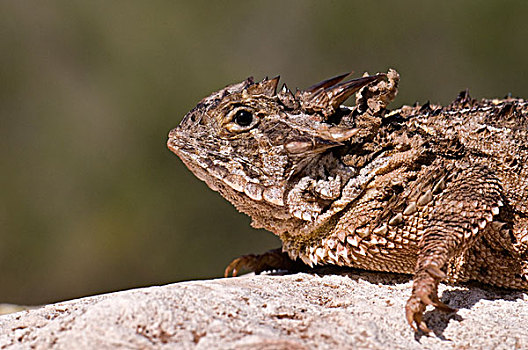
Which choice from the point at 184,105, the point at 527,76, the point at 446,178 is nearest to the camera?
the point at 446,178

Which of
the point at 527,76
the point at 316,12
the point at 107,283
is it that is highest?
the point at 316,12

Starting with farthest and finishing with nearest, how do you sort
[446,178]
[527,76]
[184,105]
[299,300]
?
1. [527,76]
2. [184,105]
3. [446,178]
4. [299,300]

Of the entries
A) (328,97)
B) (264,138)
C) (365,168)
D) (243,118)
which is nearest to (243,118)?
(243,118)

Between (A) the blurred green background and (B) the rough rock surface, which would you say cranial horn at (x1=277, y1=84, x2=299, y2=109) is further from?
(A) the blurred green background

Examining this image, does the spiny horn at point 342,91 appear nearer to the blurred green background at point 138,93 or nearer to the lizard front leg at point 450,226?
the lizard front leg at point 450,226

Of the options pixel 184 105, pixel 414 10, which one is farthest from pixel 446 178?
pixel 414 10

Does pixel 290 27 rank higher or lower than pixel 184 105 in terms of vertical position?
higher

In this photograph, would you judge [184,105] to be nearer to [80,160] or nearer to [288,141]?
[80,160]

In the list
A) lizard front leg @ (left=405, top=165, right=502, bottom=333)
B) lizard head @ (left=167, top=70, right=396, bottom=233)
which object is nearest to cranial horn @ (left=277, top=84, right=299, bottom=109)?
lizard head @ (left=167, top=70, right=396, bottom=233)
